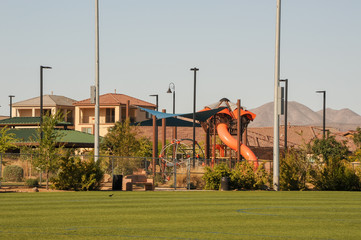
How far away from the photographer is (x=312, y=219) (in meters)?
17.6

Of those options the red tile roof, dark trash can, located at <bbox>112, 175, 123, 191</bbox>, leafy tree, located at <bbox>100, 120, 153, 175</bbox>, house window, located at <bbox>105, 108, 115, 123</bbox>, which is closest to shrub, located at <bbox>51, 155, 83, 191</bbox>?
dark trash can, located at <bbox>112, 175, 123, 191</bbox>

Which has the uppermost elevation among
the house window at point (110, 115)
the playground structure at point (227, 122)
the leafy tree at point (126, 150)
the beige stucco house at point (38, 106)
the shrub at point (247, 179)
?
the beige stucco house at point (38, 106)

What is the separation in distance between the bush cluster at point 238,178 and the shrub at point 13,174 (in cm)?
1451

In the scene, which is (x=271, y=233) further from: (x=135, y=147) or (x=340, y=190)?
(x=135, y=147)

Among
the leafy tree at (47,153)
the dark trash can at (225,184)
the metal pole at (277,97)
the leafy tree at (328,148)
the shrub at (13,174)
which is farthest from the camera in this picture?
the leafy tree at (328,148)

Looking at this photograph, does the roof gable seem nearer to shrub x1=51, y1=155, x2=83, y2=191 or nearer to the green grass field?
shrub x1=51, y1=155, x2=83, y2=191

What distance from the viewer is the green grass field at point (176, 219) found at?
14141 mm

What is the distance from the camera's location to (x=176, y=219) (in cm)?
1725

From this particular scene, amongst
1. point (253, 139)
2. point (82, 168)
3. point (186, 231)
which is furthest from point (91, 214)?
point (253, 139)

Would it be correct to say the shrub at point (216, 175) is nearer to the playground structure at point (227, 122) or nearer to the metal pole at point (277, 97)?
the metal pole at point (277, 97)

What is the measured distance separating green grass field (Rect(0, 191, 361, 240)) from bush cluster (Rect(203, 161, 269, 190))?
10.0 meters

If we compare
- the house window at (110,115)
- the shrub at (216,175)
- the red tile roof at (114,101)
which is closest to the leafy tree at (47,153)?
the shrub at (216,175)

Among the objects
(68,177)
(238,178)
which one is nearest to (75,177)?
(68,177)

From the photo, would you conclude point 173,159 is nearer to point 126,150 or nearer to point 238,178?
point 126,150
